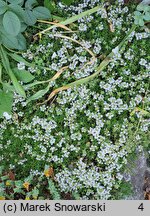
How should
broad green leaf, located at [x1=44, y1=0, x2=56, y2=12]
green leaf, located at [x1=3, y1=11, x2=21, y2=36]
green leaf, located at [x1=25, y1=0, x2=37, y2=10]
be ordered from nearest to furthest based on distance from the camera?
1. green leaf, located at [x1=3, y1=11, x2=21, y2=36]
2. green leaf, located at [x1=25, y1=0, x2=37, y2=10]
3. broad green leaf, located at [x1=44, y1=0, x2=56, y2=12]

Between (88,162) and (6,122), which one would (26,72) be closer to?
(6,122)

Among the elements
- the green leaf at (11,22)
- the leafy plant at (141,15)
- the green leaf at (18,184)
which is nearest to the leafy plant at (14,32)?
the green leaf at (11,22)

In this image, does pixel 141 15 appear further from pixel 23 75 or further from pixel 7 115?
pixel 7 115

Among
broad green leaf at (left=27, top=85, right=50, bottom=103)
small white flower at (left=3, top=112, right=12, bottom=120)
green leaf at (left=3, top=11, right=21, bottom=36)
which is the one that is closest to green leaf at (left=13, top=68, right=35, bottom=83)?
broad green leaf at (left=27, top=85, right=50, bottom=103)

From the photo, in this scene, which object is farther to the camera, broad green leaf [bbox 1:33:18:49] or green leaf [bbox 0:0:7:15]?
broad green leaf [bbox 1:33:18:49]

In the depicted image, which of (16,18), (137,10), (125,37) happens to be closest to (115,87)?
(125,37)

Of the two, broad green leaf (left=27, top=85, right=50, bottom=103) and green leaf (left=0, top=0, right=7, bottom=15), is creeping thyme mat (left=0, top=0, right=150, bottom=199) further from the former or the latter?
green leaf (left=0, top=0, right=7, bottom=15)

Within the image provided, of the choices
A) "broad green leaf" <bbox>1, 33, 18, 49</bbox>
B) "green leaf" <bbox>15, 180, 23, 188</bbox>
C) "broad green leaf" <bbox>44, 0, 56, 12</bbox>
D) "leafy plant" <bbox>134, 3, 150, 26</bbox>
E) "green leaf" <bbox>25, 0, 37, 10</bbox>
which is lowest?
"green leaf" <bbox>15, 180, 23, 188</bbox>

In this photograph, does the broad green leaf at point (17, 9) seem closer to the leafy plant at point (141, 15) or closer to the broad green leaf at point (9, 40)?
the broad green leaf at point (9, 40)
